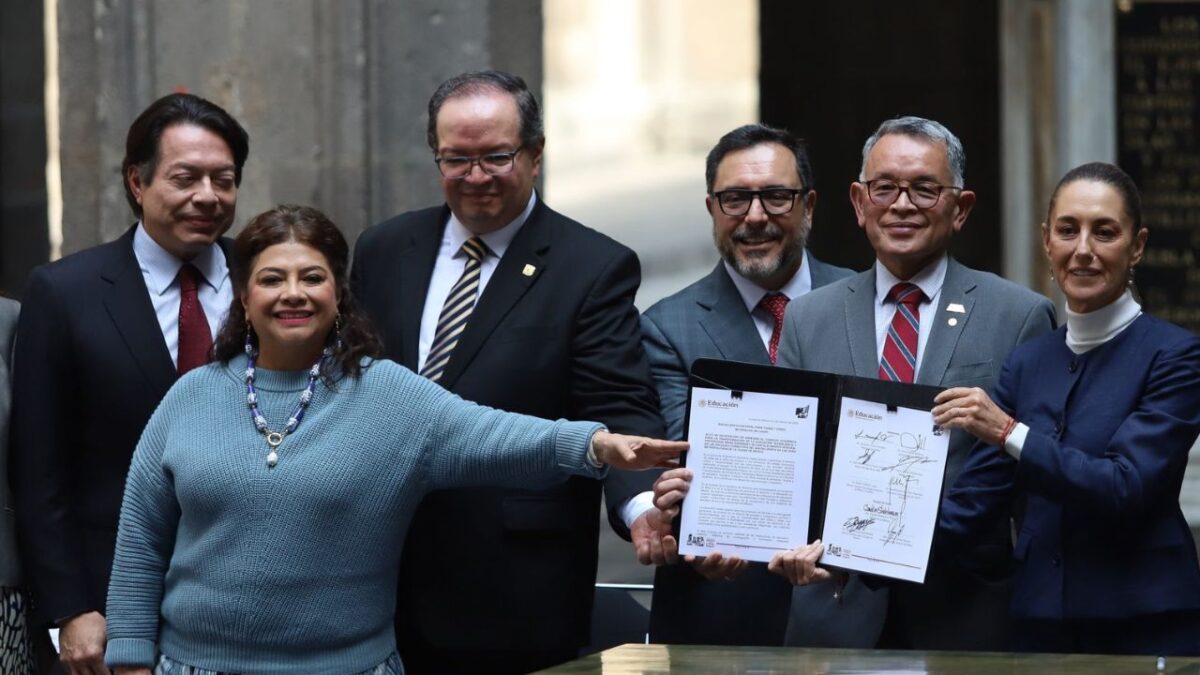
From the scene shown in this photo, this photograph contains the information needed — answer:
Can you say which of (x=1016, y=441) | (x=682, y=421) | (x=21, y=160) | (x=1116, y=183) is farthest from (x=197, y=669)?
(x=21, y=160)

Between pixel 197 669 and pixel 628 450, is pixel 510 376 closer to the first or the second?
pixel 628 450

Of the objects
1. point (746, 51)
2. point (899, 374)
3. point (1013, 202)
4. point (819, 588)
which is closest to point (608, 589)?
point (819, 588)

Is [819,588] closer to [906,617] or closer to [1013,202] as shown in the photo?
[906,617]

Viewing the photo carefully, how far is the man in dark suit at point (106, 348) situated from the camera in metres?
4.71

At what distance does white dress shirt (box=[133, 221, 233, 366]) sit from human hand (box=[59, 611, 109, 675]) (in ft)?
2.32

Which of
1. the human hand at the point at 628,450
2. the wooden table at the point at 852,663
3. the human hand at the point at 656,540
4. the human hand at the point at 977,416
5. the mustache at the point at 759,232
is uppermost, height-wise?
the mustache at the point at 759,232

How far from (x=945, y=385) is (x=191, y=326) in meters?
1.91

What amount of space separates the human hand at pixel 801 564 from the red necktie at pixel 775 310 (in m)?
0.77

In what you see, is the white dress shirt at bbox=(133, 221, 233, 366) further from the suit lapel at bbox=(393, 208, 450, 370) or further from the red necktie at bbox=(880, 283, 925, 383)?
the red necktie at bbox=(880, 283, 925, 383)

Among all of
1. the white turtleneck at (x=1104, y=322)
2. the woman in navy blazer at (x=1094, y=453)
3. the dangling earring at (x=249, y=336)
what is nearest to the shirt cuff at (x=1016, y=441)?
the woman in navy blazer at (x=1094, y=453)

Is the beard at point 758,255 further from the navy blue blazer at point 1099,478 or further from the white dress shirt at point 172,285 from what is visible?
the white dress shirt at point 172,285

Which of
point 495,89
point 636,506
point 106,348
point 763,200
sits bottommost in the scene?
point 636,506

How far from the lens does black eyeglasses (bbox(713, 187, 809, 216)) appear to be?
5.10m

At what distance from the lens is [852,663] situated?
159 inches
